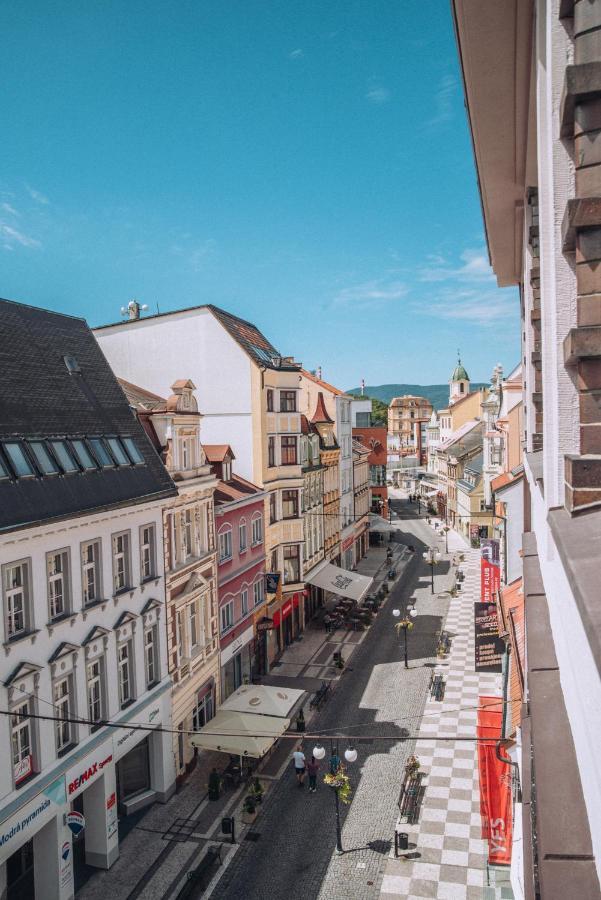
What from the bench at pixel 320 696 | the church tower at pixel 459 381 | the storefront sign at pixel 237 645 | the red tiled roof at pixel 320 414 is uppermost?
the church tower at pixel 459 381

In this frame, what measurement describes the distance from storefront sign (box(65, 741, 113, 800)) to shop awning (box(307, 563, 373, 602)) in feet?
66.9

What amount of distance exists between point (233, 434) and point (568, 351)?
95.5 ft

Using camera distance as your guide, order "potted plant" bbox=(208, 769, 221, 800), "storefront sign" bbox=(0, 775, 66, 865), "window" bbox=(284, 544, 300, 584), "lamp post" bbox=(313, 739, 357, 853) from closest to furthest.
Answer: "storefront sign" bbox=(0, 775, 66, 865) → "lamp post" bbox=(313, 739, 357, 853) → "potted plant" bbox=(208, 769, 221, 800) → "window" bbox=(284, 544, 300, 584)

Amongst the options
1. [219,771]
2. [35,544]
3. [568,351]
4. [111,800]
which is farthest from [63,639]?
[568,351]

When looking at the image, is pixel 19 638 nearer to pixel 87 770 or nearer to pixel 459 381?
pixel 87 770

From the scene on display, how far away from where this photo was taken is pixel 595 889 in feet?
8.71

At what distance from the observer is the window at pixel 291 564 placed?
3447 cm

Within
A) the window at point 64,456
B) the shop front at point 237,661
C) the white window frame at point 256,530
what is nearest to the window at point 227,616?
the shop front at point 237,661

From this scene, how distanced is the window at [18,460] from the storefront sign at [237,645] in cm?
1336

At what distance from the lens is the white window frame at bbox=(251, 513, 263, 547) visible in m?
30.2

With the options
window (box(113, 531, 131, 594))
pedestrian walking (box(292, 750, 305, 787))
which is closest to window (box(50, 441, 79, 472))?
window (box(113, 531, 131, 594))

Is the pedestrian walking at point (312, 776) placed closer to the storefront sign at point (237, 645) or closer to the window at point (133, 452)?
the storefront sign at point (237, 645)

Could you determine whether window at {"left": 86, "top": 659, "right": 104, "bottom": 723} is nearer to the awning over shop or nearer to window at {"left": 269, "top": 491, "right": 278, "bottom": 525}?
window at {"left": 269, "top": 491, "right": 278, "bottom": 525}

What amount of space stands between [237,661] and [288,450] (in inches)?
421
